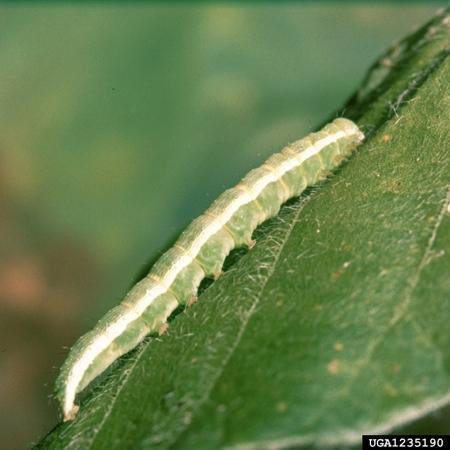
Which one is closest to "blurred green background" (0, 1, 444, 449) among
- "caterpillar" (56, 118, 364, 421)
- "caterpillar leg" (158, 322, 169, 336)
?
"caterpillar" (56, 118, 364, 421)

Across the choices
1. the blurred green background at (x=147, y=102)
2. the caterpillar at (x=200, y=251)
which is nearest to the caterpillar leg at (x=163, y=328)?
the caterpillar at (x=200, y=251)

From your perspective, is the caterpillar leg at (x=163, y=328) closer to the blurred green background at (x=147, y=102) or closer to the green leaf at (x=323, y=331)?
the green leaf at (x=323, y=331)

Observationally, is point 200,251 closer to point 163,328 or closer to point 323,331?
point 163,328

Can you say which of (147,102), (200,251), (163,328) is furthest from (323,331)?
(147,102)

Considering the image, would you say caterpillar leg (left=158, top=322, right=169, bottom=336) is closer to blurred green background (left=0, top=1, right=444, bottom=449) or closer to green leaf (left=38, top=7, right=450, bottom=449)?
green leaf (left=38, top=7, right=450, bottom=449)

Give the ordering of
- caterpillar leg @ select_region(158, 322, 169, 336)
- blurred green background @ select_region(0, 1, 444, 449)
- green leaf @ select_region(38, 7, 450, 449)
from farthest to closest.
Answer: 1. blurred green background @ select_region(0, 1, 444, 449)
2. caterpillar leg @ select_region(158, 322, 169, 336)
3. green leaf @ select_region(38, 7, 450, 449)
